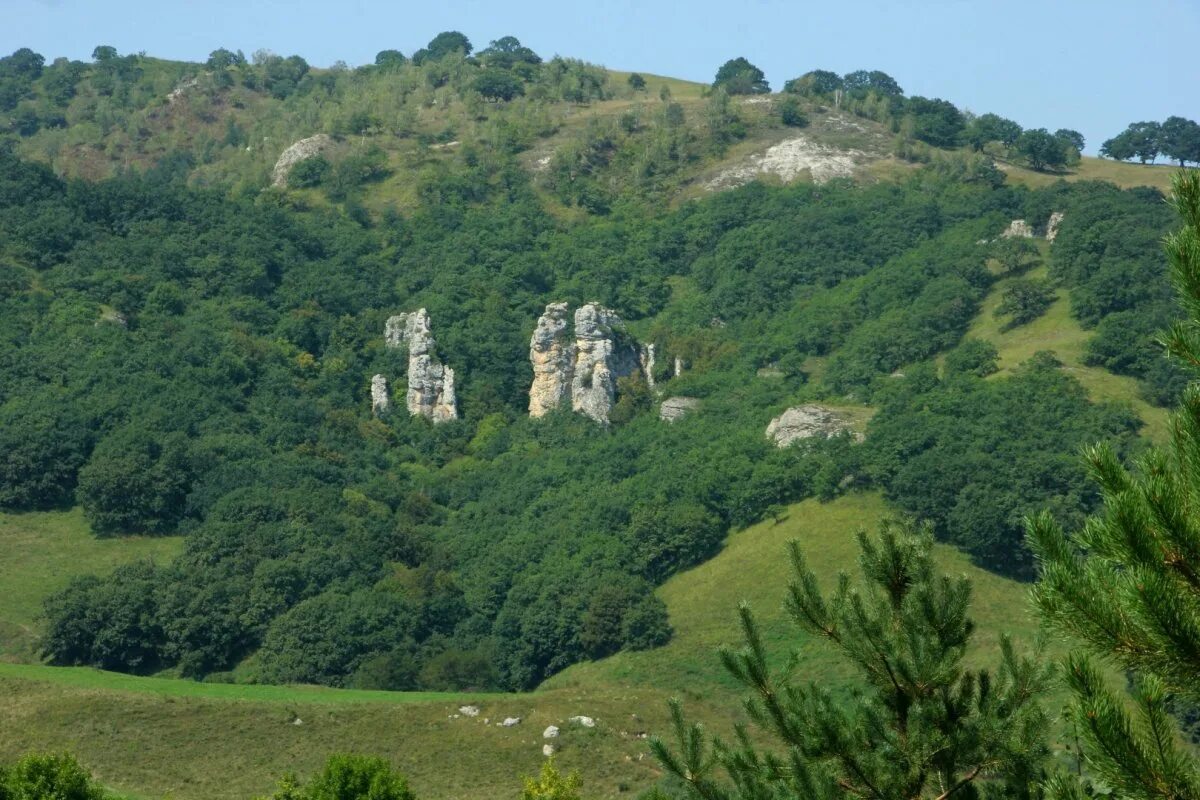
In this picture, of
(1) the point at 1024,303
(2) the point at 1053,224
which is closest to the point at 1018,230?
(2) the point at 1053,224

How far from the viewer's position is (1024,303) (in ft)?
310

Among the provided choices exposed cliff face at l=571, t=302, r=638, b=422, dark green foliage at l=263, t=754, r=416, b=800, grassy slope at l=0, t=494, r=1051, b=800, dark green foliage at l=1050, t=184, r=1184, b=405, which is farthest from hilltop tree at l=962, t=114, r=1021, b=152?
dark green foliage at l=263, t=754, r=416, b=800

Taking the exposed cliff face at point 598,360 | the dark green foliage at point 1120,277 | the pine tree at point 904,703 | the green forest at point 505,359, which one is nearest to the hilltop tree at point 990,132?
the green forest at point 505,359

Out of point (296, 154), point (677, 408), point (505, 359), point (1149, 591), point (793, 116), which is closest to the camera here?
point (1149, 591)

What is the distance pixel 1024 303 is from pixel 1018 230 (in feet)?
45.1

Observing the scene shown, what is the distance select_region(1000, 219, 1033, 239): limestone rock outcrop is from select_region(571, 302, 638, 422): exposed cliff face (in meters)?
24.7

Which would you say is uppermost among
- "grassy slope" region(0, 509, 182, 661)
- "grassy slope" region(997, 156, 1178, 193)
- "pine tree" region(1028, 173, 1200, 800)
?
"grassy slope" region(997, 156, 1178, 193)

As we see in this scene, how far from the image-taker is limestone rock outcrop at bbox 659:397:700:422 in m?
100

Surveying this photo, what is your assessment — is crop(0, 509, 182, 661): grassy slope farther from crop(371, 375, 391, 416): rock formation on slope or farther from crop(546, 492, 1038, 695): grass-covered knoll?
crop(371, 375, 391, 416): rock formation on slope

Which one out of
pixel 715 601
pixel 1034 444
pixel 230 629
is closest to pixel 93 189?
pixel 230 629

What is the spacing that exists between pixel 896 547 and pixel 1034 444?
2607 inches

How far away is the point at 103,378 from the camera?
96.1 meters

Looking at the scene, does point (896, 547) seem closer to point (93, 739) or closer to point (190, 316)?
point (93, 739)

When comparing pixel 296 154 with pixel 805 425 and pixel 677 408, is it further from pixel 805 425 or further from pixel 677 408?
pixel 805 425
